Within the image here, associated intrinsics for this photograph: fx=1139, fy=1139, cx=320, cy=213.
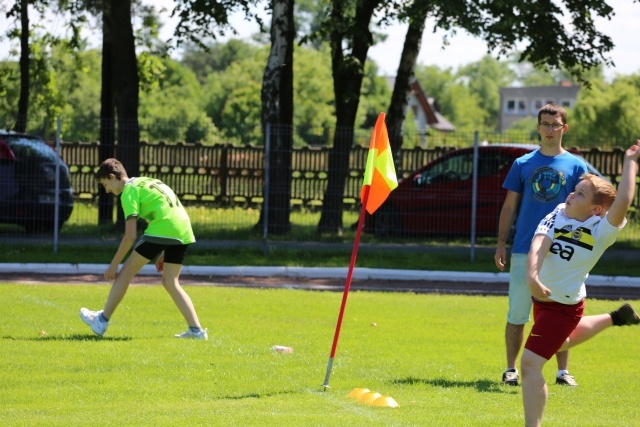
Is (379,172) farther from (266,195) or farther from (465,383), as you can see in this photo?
(266,195)

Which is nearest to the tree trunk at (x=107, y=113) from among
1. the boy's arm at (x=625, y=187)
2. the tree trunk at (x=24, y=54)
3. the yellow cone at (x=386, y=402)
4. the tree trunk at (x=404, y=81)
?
the tree trunk at (x=24, y=54)

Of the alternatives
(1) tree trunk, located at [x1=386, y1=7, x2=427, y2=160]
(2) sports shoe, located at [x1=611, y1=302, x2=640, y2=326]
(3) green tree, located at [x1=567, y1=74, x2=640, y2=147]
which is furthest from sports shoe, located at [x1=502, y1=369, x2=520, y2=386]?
(3) green tree, located at [x1=567, y1=74, x2=640, y2=147]

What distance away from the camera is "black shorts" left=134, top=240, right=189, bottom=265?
35.6 ft

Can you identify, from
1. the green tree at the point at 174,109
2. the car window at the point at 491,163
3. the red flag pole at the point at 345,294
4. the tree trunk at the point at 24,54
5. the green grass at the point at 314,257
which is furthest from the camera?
the tree trunk at the point at 24,54

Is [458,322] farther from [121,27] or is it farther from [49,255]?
[121,27]

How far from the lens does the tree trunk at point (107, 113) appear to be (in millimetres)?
20219

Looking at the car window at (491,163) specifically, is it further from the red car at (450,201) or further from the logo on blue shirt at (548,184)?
the logo on blue shirt at (548,184)

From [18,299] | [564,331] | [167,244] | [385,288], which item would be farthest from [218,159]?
[564,331]

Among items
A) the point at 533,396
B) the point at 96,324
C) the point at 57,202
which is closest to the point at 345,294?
the point at 533,396

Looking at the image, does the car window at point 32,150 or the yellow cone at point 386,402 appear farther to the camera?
the car window at point 32,150

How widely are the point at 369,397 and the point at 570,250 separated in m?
1.91

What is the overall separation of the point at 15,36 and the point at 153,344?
20575 millimetres

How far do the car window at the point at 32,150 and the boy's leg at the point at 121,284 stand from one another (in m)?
9.20

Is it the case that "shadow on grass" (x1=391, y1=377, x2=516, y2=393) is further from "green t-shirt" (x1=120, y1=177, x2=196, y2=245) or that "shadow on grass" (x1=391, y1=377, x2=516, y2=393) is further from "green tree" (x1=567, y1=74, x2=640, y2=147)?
"green tree" (x1=567, y1=74, x2=640, y2=147)
